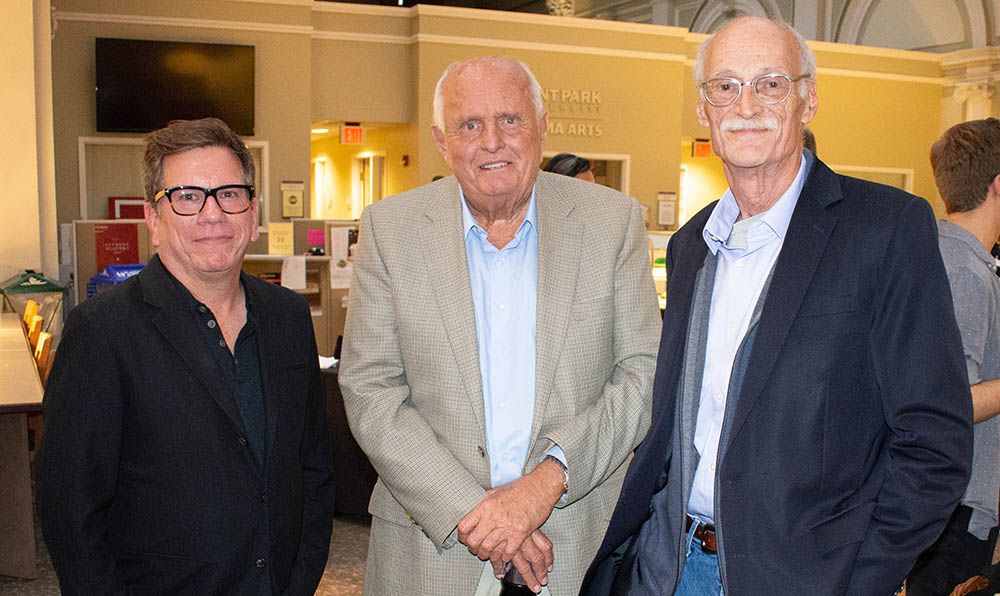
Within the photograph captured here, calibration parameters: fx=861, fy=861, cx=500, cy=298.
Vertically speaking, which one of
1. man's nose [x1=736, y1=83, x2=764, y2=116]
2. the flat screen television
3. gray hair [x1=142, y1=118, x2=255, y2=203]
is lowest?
gray hair [x1=142, y1=118, x2=255, y2=203]

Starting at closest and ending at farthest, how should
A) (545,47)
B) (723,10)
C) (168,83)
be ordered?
1. (168,83)
2. (545,47)
3. (723,10)

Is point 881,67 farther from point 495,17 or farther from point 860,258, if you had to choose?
point 860,258

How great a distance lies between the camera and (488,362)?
6.40 ft

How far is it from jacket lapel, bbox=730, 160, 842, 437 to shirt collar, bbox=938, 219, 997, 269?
3.64 ft

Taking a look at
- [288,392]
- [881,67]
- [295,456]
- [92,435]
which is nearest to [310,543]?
[295,456]

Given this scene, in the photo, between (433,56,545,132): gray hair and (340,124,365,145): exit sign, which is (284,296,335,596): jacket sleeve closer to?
(433,56,545,132): gray hair

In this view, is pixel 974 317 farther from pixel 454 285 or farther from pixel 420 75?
pixel 420 75

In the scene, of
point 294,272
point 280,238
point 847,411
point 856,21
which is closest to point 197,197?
point 847,411

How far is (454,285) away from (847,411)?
0.88 metres

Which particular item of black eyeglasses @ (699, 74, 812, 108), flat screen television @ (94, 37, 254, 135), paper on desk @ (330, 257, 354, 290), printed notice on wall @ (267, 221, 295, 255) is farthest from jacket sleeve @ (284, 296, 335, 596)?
flat screen television @ (94, 37, 254, 135)

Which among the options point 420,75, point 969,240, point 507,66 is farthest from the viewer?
point 420,75

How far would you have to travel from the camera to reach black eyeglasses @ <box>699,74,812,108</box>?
155 centimetres

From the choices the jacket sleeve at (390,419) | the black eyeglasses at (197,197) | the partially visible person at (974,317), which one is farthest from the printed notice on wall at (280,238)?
the partially visible person at (974,317)

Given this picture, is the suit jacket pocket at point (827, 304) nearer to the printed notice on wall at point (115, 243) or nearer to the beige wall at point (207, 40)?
the printed notice on wall at point (115, 243)
